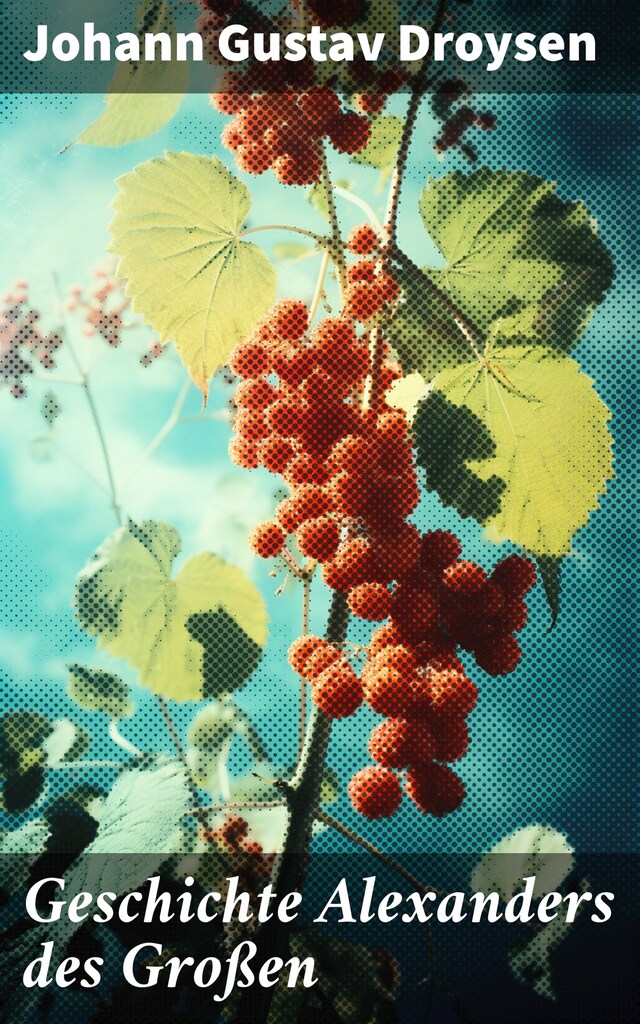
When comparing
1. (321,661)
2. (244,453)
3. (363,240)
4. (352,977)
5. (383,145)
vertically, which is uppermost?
(383,145)

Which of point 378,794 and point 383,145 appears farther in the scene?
point 383,145

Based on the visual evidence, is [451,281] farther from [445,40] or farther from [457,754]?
[457,754]

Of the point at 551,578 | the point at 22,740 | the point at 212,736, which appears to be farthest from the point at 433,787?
the point at 22,740

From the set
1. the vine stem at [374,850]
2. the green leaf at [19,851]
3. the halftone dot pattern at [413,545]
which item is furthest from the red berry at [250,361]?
the green leaf at [19,851]

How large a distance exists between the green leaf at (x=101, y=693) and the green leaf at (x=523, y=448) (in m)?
0.30

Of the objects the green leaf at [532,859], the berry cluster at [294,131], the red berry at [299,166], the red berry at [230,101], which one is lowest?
the green leaf at [532,859]

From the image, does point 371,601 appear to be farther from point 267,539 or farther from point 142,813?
point 142,813

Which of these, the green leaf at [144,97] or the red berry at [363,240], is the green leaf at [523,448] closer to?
the red berry at [363,240]


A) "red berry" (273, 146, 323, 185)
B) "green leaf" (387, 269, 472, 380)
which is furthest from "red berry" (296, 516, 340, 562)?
"red berry" (273, 146, 323, 185)

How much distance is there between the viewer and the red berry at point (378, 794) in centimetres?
45

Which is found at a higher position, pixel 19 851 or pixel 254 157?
pixel 254 157

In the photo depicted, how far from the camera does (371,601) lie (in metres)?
0.43

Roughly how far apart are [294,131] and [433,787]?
0.38 meters

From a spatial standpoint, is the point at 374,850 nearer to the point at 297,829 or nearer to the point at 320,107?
the point at 297,829
